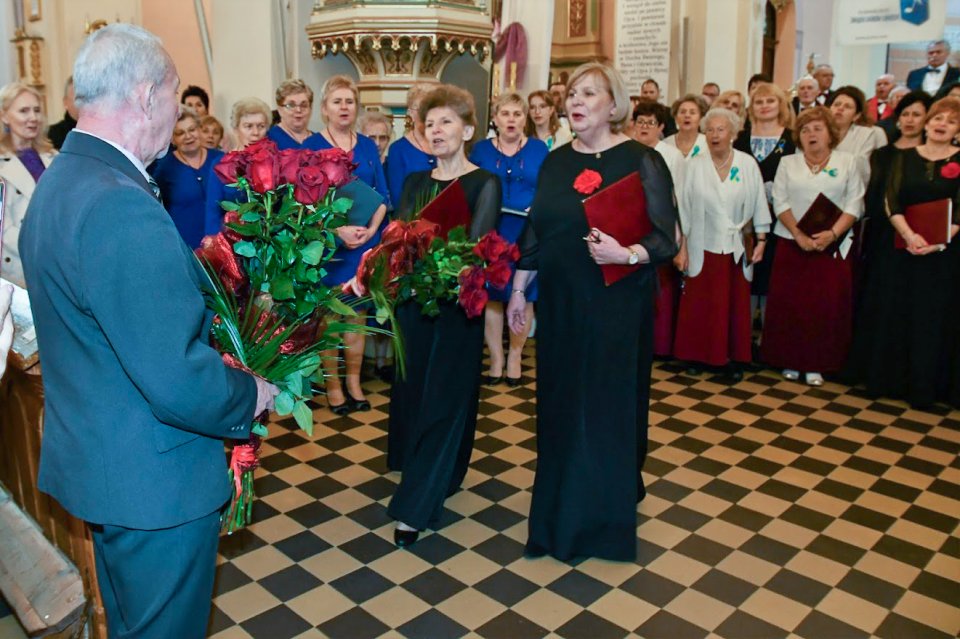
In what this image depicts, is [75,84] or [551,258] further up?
[75,84]

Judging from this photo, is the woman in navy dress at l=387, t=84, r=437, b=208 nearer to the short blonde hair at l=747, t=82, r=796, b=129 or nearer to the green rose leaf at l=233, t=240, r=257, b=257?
the short blonde hair at l=747, t=82, r=796, b=129

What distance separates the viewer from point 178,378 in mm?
1576

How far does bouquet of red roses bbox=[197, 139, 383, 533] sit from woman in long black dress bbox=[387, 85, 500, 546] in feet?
4.79

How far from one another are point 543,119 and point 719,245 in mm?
1834

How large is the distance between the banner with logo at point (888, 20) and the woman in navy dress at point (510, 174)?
438cm

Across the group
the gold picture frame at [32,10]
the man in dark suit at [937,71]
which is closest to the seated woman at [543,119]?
the man in dark suit at [937,71]

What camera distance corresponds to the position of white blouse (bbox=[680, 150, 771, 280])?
18.1ft

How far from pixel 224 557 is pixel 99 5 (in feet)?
33.3

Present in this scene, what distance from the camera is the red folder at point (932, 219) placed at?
198 inches

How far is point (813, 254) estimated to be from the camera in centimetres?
562

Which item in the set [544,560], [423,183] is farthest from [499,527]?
[423,183]

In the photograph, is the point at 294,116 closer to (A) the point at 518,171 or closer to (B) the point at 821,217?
(A) the point at 518,171

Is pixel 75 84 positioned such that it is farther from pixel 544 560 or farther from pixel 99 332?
pixel 544 560

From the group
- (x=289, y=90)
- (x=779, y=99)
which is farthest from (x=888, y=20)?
(x=289, y=90)
